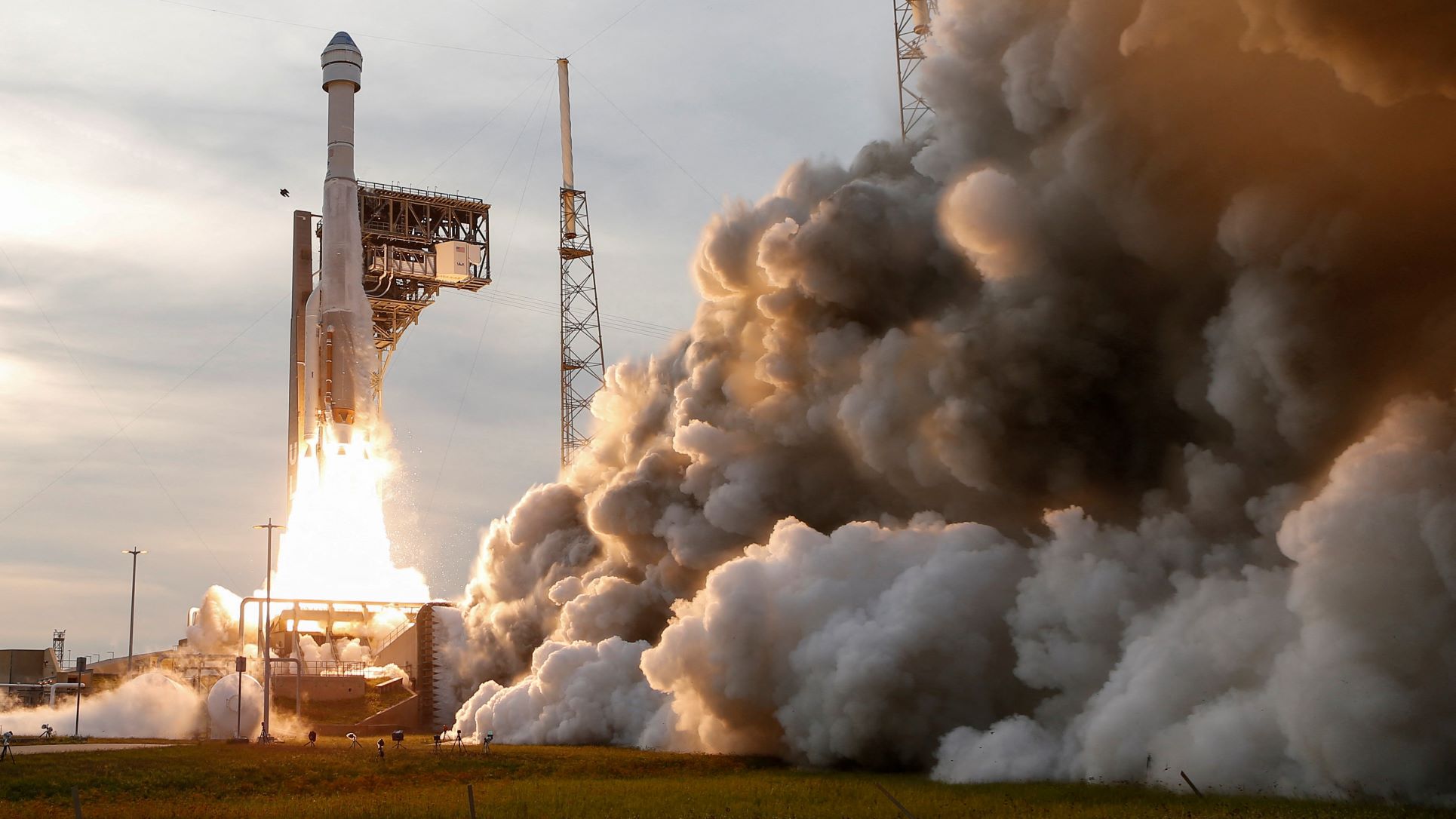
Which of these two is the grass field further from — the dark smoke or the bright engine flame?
the bright engine flame

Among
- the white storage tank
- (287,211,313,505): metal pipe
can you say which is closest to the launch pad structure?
(287,211,313,505): metal pipe

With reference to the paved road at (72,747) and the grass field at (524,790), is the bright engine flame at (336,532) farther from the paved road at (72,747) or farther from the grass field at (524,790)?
the grass field at (524,790)

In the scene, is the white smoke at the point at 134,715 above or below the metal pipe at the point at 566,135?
below

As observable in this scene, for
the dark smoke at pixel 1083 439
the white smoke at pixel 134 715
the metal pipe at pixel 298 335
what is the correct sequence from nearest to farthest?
the dark smoke at pixel 1083 439, the white smoke at pixel 134 715, the metal pipe at pixel 298 335

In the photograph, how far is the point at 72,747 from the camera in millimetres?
57781

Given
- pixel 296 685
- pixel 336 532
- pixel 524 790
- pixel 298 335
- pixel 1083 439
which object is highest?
pixel 298 335

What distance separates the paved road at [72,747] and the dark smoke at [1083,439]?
15028 mm

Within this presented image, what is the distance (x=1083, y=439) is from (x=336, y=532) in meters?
56.8

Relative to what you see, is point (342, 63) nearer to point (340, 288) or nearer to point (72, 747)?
point (340, 288)

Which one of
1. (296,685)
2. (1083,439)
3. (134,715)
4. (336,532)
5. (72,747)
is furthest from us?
(336,532)

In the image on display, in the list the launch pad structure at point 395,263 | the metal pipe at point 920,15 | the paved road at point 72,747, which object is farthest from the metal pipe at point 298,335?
the metal pipe at point 920,15

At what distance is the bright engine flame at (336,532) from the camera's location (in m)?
91.3

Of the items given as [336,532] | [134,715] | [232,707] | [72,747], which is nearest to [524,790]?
[72,747]

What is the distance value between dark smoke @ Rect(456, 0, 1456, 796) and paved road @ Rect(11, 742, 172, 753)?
1503 cm
